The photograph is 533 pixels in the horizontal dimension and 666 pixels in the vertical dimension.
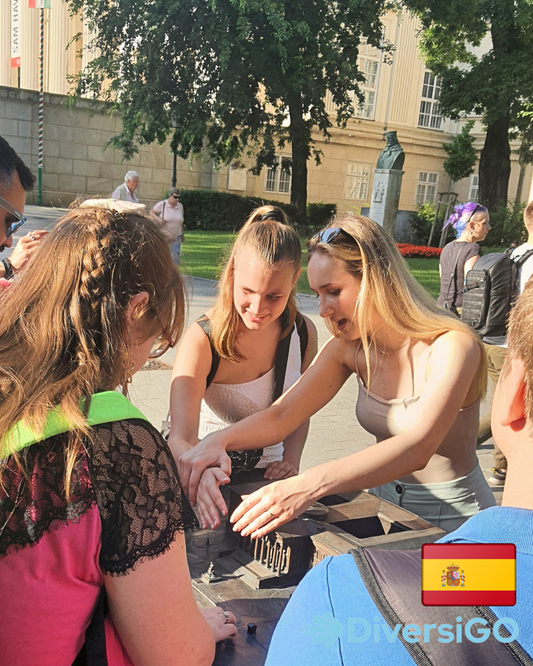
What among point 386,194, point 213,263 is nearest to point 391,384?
point 213,263

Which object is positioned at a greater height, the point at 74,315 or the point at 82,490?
the point at 74,315

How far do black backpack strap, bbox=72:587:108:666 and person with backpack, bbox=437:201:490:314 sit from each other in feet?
16.7

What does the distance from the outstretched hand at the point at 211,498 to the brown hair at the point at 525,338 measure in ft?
3.41

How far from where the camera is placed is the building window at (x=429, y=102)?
29.7 metres

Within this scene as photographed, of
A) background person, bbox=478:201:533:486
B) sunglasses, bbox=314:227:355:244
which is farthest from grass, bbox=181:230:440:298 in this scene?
sunglasses, bbox=314:227:355:244

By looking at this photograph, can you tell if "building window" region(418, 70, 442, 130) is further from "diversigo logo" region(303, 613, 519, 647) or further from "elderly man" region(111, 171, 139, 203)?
"diversigo logo" region(303, 613, 519, 647)

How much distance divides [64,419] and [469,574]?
68 cm

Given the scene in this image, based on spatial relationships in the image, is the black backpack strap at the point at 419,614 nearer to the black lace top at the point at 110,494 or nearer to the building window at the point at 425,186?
the black lace top at the point at 110,494

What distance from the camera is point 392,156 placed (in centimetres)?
1509

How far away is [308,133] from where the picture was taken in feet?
65.7

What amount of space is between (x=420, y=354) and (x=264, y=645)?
1185 mm

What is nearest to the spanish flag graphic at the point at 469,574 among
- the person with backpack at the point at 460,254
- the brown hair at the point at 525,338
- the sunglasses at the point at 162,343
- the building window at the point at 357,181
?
the brown hair at the point at 525,338

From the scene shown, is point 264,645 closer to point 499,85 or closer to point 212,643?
point 212,643

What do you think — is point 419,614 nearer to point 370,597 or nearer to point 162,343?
point 370,597
